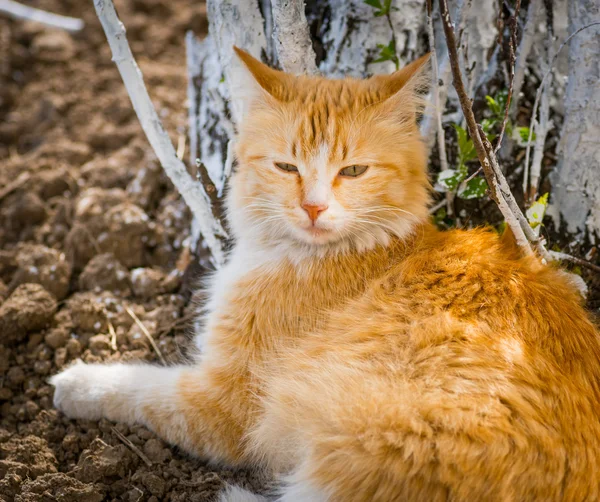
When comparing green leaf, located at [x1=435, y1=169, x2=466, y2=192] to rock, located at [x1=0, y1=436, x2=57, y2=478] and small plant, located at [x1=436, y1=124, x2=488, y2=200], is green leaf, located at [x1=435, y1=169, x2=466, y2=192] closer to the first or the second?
small plant, located at [x1=436, y1=124, x2=488, y2=200]

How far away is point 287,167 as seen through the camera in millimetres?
2062

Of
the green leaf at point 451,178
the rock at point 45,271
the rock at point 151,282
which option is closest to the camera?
the green leaf at point 451,178

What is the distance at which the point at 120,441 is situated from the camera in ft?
7.18

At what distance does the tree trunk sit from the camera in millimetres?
2238

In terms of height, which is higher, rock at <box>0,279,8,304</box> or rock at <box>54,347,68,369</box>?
rock at <box>0,279,8,304</box>

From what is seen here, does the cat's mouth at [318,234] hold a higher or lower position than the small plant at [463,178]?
lower

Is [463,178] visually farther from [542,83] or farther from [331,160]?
[331,160]

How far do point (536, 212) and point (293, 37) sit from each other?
1238 mm

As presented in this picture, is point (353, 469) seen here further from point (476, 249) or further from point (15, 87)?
point (15, 87)

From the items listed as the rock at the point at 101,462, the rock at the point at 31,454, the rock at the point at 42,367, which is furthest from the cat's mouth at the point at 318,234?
the rock at the point at 42,367

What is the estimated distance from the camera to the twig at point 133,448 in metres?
2.12

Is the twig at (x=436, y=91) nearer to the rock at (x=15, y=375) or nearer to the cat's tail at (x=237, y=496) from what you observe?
the cat's tail at (x=237, y=496)

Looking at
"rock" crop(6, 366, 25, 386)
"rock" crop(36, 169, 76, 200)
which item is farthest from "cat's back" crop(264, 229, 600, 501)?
"rock" crop(36, 169, 76, 200)

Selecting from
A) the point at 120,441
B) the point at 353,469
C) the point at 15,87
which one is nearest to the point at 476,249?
the point at 353,469
